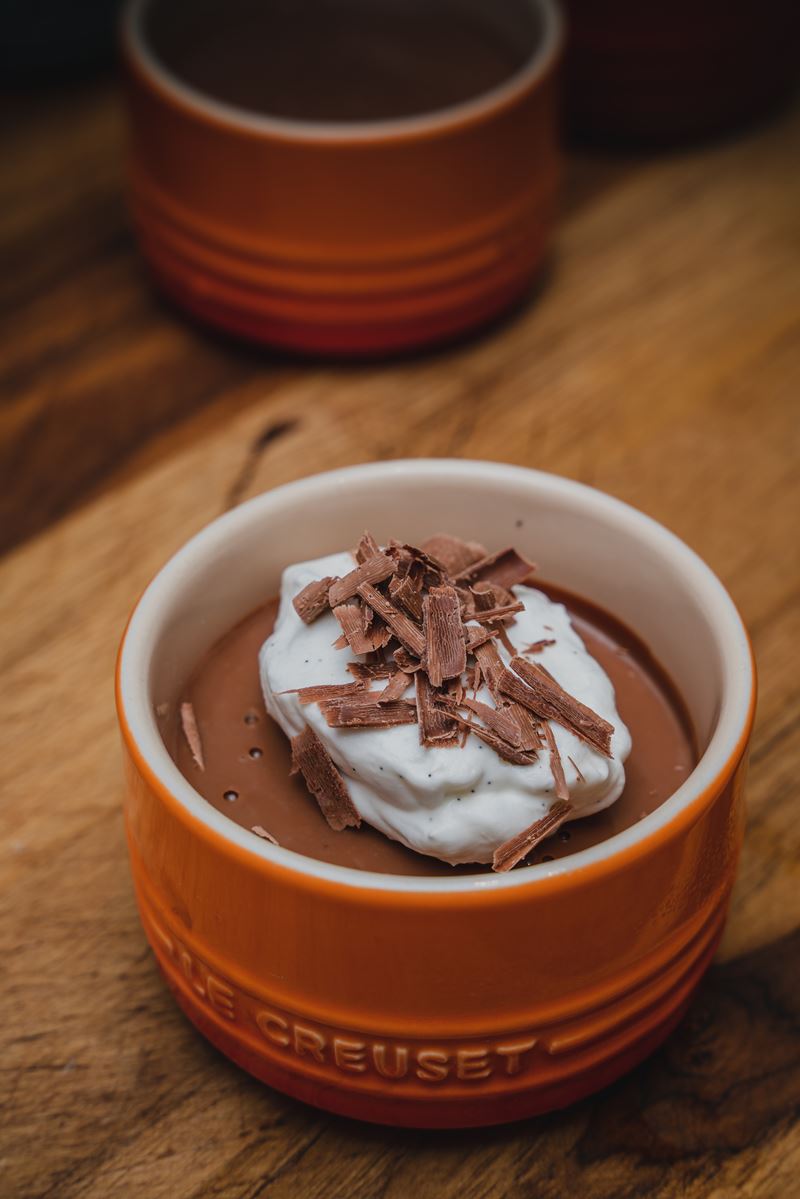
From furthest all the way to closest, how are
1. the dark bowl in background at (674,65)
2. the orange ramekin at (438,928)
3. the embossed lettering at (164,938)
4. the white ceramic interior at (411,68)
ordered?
the dark bowl in background at (674,65), the white ceramic interior at (411,68), the embossed lettering at (164,938), the orange ramekin at (438,928)

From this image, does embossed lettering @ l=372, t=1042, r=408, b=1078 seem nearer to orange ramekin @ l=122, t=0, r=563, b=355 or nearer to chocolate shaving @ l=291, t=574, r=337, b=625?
chocolate shaving @ l=291, t=574, r=337, b=625

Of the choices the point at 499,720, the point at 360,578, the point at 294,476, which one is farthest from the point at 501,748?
the point at 294,476

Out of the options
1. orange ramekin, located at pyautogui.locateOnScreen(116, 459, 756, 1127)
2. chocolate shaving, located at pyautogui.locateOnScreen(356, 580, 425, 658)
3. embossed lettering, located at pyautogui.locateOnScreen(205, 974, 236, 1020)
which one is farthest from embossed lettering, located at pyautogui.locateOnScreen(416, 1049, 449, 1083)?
chocolate shaving, located at pyautogui.locateOnScreen(356, 580, 425, 658)

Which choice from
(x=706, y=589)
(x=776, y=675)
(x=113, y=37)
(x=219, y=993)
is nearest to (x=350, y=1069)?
(x=219, y=993)

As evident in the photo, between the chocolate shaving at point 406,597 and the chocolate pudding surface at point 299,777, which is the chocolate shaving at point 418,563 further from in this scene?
the chocolate pudding surface at point 299,777

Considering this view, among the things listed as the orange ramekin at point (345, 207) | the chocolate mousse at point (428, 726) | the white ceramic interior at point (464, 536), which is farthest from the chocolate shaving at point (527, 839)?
the orange ramekin at point (345, 207)

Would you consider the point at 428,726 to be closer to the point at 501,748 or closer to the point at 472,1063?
the point at 501,748

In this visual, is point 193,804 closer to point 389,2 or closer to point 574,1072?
point 574,1072
